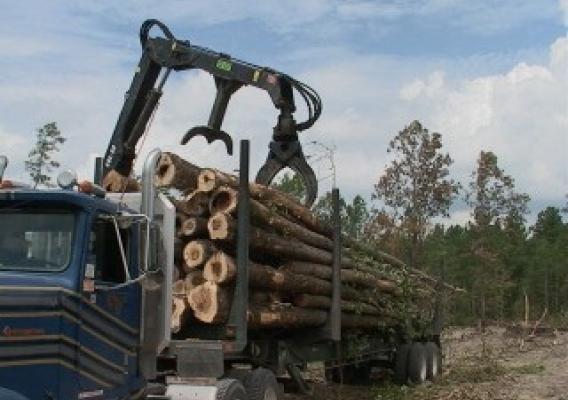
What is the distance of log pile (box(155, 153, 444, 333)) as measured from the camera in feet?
33.3

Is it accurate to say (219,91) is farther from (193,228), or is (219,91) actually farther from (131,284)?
(131,284)

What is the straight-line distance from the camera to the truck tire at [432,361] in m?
18.9

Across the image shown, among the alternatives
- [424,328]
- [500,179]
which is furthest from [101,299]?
[500,179]

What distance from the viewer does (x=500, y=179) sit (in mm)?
48219

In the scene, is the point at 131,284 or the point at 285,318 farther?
the point at 285,318

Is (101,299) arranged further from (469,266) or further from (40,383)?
(469,266)

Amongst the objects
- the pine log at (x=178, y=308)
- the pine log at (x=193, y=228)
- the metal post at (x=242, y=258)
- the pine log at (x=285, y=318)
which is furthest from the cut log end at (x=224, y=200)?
the pine log at (x=285, y=318)

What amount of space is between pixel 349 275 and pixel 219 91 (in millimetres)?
3900

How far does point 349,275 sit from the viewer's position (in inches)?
554

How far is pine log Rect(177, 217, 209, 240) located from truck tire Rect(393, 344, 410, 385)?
877 cm

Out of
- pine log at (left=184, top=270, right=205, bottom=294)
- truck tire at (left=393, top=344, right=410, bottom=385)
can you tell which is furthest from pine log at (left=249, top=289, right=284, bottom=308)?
truck tire at (left=393, top=344, right=410, bottom=385)

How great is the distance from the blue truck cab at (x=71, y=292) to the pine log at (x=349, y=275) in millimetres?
3791

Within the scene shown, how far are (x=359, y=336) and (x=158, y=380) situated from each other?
6.90 meters

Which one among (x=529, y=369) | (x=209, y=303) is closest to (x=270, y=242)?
(x=209, y=303)
